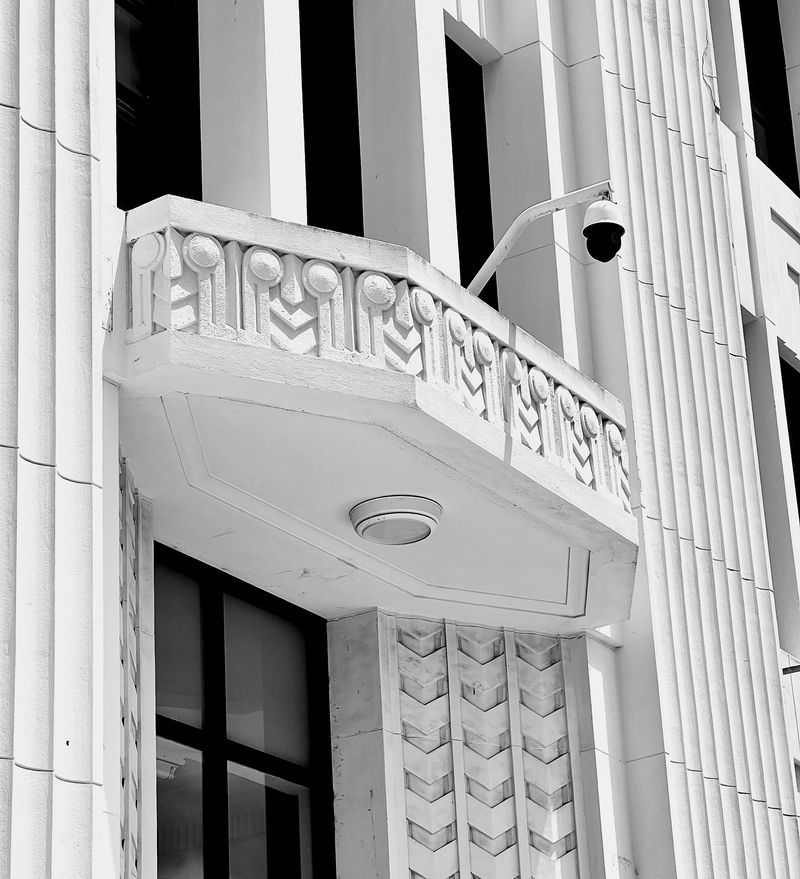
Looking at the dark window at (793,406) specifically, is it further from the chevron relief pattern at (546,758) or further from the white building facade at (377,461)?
the chevron relief pattern at (546,758)

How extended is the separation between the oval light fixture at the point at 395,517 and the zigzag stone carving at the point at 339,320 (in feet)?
2.42

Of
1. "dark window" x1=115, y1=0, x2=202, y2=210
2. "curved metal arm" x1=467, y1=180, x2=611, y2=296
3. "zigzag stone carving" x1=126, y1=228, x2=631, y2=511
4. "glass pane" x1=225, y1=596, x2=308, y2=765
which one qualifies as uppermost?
"dark window" x1=115, y1=0, x2=202, y2=210

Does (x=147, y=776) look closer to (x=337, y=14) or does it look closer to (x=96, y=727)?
(x=96, y=727)

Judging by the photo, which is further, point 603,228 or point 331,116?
point 331,116

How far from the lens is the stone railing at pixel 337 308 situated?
10016mm

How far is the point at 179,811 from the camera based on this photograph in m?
11.6

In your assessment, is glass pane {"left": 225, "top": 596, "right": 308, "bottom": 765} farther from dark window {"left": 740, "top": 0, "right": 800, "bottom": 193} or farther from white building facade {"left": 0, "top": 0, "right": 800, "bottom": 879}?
dark window {"left": 740, "top": 0, "right": 800, "bottom": 193}

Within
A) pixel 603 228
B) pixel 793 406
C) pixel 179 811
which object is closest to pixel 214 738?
pixel 179 811

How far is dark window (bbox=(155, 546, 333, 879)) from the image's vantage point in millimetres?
11711

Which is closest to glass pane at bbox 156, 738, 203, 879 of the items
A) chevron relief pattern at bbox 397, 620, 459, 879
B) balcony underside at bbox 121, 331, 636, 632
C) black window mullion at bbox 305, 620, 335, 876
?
black window mullion at bbox 305, 620, 335, 876

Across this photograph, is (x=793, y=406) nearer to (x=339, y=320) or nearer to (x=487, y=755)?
(x=487, y=755)

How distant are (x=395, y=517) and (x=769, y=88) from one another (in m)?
13.2

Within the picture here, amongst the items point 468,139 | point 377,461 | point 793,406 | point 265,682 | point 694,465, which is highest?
point 468,139

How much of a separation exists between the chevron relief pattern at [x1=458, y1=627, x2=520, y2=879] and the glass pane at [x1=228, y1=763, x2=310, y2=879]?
4.16ft
